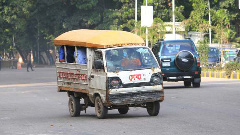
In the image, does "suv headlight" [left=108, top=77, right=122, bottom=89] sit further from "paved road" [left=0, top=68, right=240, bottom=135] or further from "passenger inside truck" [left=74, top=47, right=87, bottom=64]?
"passenger inside truck" [left=74, top=47, right=87, bottom=64]

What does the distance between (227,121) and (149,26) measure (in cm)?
4248

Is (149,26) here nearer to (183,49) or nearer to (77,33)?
(183,49)

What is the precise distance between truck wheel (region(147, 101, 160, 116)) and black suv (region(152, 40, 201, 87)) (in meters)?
11.1

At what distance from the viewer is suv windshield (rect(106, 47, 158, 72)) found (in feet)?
50.9

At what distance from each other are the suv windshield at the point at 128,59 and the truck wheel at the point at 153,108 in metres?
0.83

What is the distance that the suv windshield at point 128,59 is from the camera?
50.9ft

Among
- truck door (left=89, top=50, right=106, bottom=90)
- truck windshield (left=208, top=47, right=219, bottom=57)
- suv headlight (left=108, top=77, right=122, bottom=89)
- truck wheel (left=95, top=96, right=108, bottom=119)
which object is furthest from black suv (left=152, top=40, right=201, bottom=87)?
truck windshield (left=208, top=47, right=219, bottom=57)

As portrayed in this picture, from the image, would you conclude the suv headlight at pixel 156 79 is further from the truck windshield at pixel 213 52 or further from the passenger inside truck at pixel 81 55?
the truck windshield at pixel 213 52

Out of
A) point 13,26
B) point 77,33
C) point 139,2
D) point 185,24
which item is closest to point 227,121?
point 77,33

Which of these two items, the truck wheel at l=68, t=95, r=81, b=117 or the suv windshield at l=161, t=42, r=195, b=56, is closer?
the truck wheel at l=68, t=95, r=81, b=117

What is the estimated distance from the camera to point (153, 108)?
15.7 metres

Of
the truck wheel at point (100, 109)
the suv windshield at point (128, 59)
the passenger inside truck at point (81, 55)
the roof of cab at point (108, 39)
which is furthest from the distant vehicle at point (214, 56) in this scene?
the truck wheel at point (100, 109)

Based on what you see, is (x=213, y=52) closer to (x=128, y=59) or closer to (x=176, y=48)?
(x=176, y=48)

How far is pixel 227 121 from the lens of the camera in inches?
557
